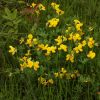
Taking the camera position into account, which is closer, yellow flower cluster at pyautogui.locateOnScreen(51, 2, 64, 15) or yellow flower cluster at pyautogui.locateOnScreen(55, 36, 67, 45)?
yellow flower cluster at pyautogui.locateOnScreen(55, 36, 67, 45)

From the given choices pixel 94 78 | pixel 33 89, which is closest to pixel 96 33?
pixel 94 78

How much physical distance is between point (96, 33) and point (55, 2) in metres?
0.89

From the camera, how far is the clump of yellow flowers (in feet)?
10.3

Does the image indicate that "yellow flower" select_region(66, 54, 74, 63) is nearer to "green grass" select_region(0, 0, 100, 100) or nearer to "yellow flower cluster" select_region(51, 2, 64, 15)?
"green grass" select_region(0, 0, 100, 100)

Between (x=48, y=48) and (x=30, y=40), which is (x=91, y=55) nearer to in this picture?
(x=48, y=48)

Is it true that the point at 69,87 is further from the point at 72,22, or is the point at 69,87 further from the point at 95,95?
the point at 72,22

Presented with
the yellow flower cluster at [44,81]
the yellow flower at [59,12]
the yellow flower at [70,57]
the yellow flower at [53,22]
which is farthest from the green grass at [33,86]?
the yellow flower at [59,12]

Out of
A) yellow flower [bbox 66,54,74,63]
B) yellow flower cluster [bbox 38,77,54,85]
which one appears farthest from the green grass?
Answer: yellow flower [bbox 66,54,74,63]

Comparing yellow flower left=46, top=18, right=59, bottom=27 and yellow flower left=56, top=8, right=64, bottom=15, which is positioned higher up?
yellow flower left=56, top=8, right=64, bottom=15

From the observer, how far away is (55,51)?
10.9 feet

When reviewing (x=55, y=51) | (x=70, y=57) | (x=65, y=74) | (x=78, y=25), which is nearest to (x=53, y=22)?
(x=78, y=25)

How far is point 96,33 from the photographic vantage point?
349cm

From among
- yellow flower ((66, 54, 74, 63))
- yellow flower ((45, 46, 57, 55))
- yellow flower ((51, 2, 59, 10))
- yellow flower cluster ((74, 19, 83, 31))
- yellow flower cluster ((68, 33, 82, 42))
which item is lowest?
yellow flower ((66, 54, 74, 63))

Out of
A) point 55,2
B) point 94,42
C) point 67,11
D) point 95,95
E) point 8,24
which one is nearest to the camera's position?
point 95,95
